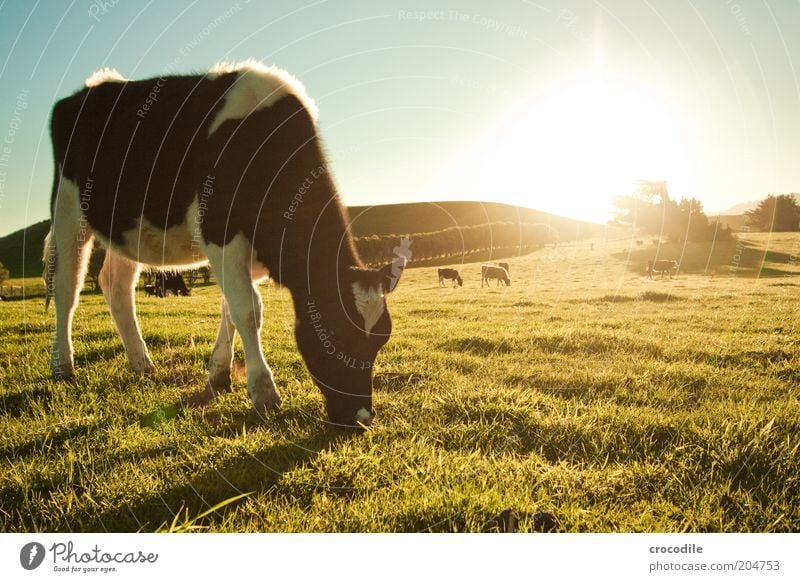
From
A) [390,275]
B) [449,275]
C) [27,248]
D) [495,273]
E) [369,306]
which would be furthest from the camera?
[27,248]

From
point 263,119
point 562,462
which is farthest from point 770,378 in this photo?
point 263,119

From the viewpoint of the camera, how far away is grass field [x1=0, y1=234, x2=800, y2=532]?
277 centimetres

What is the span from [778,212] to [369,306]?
5.85 m

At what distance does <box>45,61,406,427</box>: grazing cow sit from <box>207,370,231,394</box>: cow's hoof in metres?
0.01

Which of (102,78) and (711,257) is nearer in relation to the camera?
(102,78)

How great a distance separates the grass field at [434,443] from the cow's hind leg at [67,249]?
81cm

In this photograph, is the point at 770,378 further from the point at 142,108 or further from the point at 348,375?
the point at 142,108

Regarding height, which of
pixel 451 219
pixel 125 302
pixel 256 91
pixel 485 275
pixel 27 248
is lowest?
pixel 27 248

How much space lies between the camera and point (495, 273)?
24.8 m

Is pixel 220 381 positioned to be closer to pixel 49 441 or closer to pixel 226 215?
pixel 49 441

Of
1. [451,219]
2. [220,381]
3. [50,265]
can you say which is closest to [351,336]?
[220,381]

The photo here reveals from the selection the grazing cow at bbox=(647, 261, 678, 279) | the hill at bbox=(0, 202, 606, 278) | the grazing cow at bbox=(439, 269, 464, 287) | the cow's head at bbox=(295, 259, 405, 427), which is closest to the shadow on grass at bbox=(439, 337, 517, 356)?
the cow's head at bbox=(295, 259, 405, 427)

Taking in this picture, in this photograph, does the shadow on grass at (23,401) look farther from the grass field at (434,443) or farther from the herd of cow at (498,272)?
the herd of cow at (498,272)

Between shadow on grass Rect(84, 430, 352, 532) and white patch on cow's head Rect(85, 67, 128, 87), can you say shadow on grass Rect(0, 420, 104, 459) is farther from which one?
white patch on cow's head Rect(85, 67, 128, 87)
